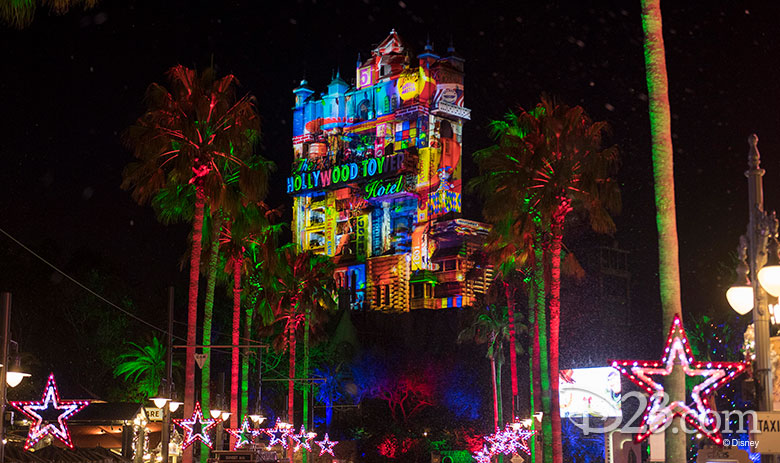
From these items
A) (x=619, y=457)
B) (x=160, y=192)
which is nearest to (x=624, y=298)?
(x=619, y=457)

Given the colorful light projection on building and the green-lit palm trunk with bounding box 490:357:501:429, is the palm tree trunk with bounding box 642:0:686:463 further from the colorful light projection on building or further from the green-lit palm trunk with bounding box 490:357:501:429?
the colorful light projection on building

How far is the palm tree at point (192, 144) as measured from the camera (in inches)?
1212

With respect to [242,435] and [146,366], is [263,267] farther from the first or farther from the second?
[146,366]

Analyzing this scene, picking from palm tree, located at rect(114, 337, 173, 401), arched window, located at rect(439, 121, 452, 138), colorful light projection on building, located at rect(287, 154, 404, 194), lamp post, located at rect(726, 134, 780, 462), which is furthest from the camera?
arched window, located at rect(439, 121, 452, 138)

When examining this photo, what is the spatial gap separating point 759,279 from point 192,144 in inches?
869

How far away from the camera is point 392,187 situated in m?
123

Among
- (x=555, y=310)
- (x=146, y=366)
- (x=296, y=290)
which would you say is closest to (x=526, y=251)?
(x=555, y=310)

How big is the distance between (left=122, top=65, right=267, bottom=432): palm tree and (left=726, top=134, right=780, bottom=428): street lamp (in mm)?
20894

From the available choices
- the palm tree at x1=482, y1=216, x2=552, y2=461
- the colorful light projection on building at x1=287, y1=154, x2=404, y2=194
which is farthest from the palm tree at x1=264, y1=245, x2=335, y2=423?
the colorful light projection on building at x1=287, y1=154, x2=404, y2=194

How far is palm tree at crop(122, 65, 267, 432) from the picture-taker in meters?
30.8

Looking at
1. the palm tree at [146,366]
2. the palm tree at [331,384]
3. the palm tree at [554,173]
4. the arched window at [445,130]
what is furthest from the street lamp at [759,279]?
the arched window at [445,130]

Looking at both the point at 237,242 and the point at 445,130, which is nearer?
the point at 237,242

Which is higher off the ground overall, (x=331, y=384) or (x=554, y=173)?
(x=554, y=173)

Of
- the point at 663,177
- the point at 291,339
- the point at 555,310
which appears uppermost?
the point at 663,177
